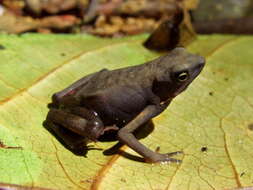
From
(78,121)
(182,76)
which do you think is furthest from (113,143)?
(182,76)

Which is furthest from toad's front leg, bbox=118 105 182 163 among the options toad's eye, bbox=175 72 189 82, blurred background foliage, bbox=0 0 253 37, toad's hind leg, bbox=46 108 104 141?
blurred background foliage, bbox=0 0 253 37

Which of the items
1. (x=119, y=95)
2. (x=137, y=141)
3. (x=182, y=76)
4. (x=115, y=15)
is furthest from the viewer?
(x=115, y=15)

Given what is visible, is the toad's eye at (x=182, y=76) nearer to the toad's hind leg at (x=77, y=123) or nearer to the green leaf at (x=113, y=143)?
the green leaf at (x=113, y=143)

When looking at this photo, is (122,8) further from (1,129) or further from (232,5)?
(1,129)

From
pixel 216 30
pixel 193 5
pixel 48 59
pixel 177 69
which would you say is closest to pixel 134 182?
pixel 177 69

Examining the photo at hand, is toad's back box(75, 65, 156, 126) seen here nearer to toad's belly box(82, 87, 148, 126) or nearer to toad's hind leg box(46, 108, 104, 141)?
toad's belly box(82, 87, 148, 126)

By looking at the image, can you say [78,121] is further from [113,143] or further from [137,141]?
[137,141]

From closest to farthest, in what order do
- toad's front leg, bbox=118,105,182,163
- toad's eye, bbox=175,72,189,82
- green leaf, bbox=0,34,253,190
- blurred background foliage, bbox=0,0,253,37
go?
green leaf, bbox=0,34,253,190, toad's front leg, bbox=118,105,182,163, toad's eye, bbox=175,72,189,82, blurred background foliage, bbox=0,0,253,37
